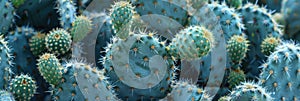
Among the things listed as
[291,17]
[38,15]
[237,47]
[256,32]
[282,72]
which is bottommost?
[282,72]

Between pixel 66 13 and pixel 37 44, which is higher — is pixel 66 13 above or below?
above

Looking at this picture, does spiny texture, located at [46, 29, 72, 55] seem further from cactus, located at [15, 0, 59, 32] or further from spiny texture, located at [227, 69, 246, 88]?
spiny texture, located at [227, 69, 246, 88]

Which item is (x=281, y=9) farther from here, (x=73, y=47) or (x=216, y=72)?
(x=73, y=47)

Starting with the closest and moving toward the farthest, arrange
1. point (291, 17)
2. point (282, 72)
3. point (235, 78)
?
point (282, 72)
point (235, 78)
point (291, 17)

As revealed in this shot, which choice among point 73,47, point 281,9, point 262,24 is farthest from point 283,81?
point 281,9

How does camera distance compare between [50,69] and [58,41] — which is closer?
[50,69]

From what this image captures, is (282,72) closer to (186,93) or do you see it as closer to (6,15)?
(186,93)

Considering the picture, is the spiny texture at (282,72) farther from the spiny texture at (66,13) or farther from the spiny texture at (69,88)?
the spiny texture at (66,13)

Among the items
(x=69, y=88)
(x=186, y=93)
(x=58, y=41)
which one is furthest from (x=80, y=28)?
(x=186, y=93)
